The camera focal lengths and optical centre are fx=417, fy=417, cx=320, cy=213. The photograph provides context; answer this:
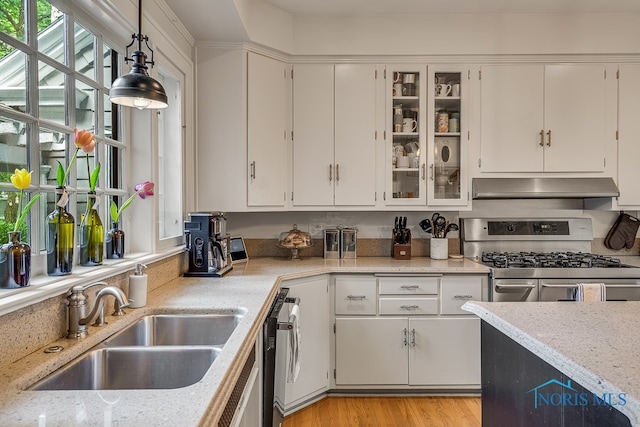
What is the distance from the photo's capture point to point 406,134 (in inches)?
119

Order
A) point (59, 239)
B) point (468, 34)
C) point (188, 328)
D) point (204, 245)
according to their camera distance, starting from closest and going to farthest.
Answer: point (59, 239) < point (188, 328) < point (204, 245) < point (468, 34)

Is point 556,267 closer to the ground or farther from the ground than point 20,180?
closer to the ground

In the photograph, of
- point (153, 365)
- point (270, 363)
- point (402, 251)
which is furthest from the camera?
point (402, 251)

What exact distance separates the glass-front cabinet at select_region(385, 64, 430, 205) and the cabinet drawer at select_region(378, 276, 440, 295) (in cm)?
58

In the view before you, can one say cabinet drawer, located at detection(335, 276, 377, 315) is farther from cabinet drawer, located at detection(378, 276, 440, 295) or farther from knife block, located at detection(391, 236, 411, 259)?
knife block, located at detection(391, 236, 411, 259)

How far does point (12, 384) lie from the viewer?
0.95 meters

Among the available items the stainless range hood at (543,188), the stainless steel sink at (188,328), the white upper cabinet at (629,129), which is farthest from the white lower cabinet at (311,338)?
the white upper cabinet at (629,129)

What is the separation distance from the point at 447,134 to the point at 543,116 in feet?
2.29

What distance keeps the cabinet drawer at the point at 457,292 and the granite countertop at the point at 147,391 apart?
4.20 ft

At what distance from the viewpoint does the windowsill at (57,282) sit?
3.58 feet

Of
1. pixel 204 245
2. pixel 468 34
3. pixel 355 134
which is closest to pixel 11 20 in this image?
pixel 204 245

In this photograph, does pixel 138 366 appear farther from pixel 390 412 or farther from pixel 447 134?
pixel 447 134

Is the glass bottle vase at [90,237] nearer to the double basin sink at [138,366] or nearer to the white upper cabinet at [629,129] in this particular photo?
the double basin sink at [138,366]

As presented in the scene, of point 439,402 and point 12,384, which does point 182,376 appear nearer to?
point 12,384
